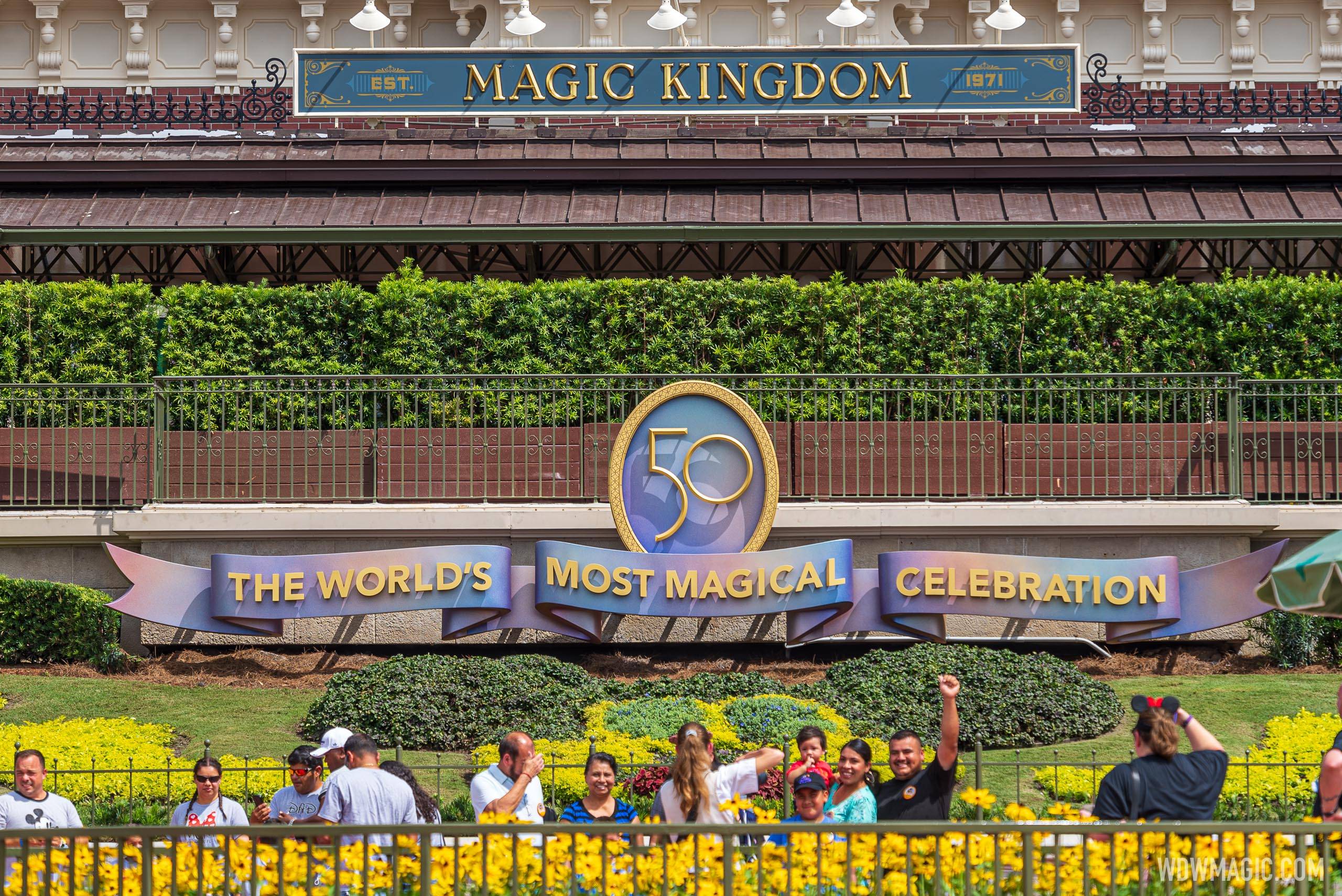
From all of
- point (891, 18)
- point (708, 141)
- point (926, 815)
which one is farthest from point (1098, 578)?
point (891, 18)

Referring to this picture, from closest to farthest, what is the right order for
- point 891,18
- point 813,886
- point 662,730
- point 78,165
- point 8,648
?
1. point 813,886
2. point 662,730
3. point 8,648
4. point 78,165
5. point 891,18

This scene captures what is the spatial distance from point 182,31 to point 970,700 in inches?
750

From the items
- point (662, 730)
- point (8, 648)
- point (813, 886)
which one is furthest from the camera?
point (8, 648)

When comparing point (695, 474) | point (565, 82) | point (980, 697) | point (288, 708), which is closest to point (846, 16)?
point (565, 82)

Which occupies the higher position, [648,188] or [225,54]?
[225,54]

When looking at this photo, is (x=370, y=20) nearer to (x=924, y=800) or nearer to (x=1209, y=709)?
(x=1209, y=709)

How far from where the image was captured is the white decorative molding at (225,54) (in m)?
25.0

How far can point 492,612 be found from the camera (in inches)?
565

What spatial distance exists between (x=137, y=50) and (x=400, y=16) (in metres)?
4.40

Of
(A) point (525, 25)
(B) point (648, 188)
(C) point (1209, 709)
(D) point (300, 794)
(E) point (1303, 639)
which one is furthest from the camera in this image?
(A) point (525, 25)

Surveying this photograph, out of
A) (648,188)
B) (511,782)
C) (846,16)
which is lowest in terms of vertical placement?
(511,782)

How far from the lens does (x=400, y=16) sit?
993 inches

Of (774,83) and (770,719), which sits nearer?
(770,719)

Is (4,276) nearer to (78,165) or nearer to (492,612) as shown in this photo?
(78,165)
